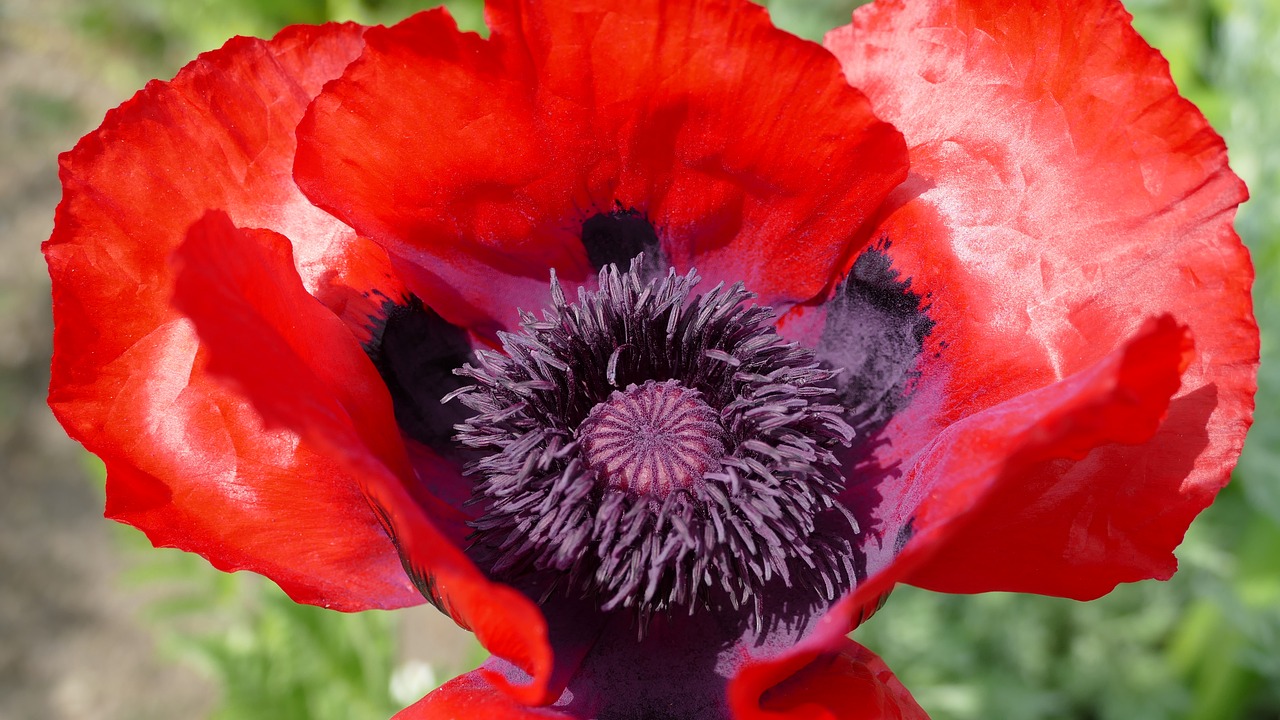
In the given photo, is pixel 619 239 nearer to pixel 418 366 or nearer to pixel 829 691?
pixel 418 366

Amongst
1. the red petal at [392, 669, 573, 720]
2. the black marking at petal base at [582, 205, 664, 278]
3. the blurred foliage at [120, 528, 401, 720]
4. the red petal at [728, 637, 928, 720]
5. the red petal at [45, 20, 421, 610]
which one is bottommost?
the blurred foliage at [120, 528, 401, 720]

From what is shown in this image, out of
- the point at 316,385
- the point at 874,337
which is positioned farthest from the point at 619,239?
the point at 316,385

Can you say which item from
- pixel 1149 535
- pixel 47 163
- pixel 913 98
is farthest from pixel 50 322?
pixel 1149 535

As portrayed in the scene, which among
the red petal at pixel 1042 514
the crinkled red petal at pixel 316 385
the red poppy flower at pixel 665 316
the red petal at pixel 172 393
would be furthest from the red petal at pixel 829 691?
the red petal at pixel 172 393

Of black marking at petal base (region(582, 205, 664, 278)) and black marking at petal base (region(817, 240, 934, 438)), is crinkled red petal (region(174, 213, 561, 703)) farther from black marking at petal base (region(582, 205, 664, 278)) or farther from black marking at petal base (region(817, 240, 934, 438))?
black marking at petal base (region(817, 240, 934, 438))

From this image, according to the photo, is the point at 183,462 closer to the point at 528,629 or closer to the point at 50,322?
the point at 528,629

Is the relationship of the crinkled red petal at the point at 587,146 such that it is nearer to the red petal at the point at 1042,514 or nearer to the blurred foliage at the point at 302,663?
the red petal at the point at 1042,514

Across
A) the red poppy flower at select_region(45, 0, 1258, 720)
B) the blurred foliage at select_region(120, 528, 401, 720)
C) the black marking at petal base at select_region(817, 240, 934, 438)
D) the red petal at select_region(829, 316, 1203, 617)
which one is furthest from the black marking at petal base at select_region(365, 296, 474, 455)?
the blurred foliage at select_region(120, 528, 401, 720)
